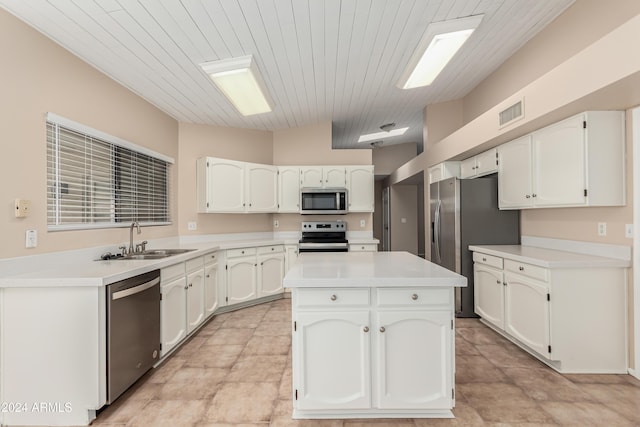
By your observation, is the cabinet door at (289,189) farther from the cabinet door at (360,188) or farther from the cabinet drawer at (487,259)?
the cabinet drawer at (487,259)

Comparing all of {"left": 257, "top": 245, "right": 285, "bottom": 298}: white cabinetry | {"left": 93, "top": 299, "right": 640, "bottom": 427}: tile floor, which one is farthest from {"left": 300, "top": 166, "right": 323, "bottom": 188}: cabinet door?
{"left": 93, "top": 299, "right": 640, "bottom": 427}: tile floor

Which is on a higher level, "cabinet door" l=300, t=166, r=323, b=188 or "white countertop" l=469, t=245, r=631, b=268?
"cabinet door" l=300, t=166, r=323, b=188

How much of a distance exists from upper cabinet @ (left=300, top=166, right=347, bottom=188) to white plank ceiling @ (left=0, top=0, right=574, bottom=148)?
1.07m

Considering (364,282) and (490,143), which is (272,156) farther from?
Answer: (364,282)

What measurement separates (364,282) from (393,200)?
6919mm

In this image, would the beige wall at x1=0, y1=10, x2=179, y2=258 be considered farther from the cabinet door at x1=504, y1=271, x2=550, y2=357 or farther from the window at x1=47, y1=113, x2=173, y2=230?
the cabinet door at x1=504, y1=271, x2=550, y2=357

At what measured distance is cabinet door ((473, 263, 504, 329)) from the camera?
10.0ft

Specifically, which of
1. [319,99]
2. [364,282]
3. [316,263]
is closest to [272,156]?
[319,99]

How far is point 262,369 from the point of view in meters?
2.50

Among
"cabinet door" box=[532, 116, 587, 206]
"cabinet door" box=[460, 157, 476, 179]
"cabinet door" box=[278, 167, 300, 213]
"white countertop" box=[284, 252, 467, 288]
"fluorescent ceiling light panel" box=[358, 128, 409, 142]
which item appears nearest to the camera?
"white countertop" box=[284, 252, 467, 288]

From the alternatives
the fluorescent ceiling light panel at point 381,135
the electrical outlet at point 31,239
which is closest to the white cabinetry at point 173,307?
the electrical outlet at point 31,239

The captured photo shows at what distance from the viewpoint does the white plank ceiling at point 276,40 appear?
207cm

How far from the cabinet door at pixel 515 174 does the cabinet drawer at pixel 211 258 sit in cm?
329

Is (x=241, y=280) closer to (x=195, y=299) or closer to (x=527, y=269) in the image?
(x=195, y=299)
